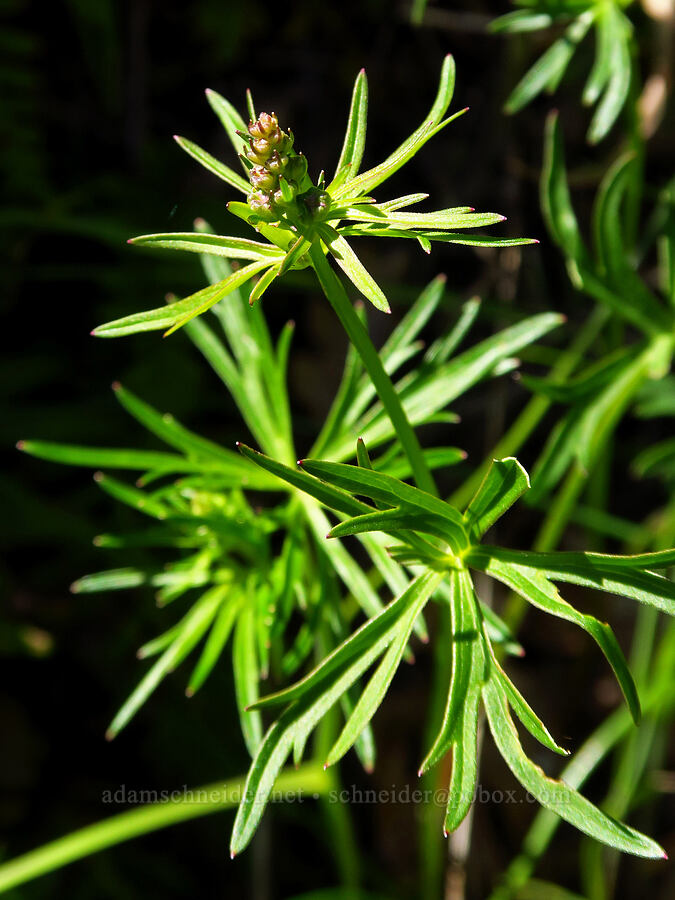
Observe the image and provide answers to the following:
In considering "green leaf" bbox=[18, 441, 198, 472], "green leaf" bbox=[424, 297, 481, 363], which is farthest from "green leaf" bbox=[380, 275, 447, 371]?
"green leaf" bbox=[18, 441, 198, 472]

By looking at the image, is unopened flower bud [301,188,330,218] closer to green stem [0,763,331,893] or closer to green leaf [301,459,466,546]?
green leaf [301,459,466,546]

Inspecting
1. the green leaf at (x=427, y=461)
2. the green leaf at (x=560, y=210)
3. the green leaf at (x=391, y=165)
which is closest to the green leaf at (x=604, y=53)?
the green leaf at (x=560, y=210)

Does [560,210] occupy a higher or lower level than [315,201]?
higher

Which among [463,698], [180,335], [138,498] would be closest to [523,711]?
[463,698]

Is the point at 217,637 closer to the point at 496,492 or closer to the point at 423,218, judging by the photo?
the point at 496,492

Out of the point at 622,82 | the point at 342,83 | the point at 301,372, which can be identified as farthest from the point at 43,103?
the point at 622,82

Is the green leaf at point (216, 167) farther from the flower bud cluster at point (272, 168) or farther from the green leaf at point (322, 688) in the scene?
the green leaf at point (322, 688)
